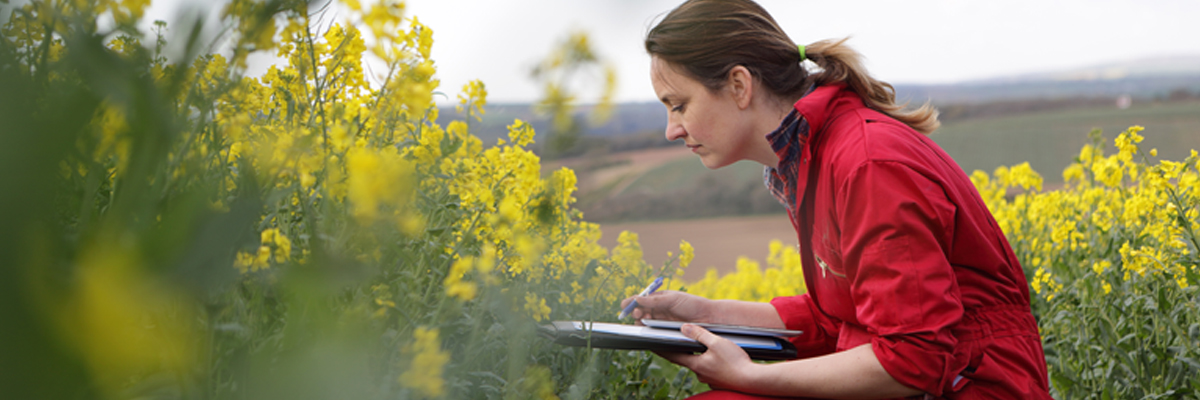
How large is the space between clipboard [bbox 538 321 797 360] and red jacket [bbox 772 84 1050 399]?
0.16m

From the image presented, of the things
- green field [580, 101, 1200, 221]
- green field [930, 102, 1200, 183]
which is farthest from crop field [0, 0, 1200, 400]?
green field [930, 102, 1200, 183]

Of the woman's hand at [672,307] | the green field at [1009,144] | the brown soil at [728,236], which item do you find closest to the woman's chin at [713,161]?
the woman's hand at [672,307]

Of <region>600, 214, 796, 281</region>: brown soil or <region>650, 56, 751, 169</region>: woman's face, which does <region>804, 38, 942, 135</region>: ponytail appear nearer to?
<region>650, 56, 751, 169</region>: woman's face

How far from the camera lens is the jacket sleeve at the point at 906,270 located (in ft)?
4.31

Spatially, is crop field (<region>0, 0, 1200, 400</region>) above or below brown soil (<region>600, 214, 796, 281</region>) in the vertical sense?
above

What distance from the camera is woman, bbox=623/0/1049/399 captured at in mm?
1331

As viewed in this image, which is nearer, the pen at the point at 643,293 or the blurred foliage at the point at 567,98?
the blurred foliage at the point at 567,98

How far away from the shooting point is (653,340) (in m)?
1.48

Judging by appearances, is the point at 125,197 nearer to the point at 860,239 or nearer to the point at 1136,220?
the point at 860,239

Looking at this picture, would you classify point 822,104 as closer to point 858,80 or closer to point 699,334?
point 858,80

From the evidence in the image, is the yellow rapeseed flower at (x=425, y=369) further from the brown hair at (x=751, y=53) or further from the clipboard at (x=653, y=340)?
the brown hair at (x=751, y=53)

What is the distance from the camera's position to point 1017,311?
1.53 meters

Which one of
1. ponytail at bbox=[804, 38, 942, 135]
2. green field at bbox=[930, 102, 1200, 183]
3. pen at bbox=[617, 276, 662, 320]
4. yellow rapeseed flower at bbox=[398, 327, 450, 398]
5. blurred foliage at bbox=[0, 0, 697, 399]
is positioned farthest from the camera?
green field at bbox=[930, 102, 1200, 183]

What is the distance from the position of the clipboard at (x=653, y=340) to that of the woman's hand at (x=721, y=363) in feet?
0.08
